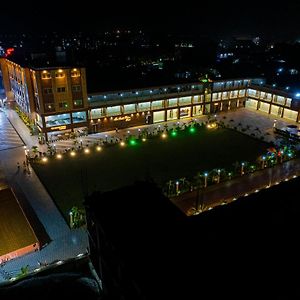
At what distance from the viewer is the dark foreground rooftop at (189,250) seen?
518 inches

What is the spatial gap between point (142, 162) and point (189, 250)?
23.9 meters

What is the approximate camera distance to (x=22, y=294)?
1792 cm

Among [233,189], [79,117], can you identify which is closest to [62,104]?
[79,117]

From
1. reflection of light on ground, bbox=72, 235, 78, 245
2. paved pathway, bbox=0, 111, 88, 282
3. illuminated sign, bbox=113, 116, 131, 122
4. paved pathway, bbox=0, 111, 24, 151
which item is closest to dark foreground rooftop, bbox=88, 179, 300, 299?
paved pathway, bbox=0, 111, 88, 282

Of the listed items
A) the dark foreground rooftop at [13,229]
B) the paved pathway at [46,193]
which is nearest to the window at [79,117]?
the paved pathway at [46,193]

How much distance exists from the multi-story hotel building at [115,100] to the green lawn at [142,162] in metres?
8.41

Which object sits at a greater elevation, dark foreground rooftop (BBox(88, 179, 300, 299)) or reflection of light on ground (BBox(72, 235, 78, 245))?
dark foreground rooftop (BBox(88, 179, 300, 299))

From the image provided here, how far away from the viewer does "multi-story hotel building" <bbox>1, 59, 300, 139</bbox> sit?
45.3 meters

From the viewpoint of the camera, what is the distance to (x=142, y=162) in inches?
1516

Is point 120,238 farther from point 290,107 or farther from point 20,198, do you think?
point 290,107

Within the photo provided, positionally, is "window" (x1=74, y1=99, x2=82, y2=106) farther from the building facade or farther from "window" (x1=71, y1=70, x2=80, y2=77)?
"window" (x1=71, y1=70, x2=80, y2=77)

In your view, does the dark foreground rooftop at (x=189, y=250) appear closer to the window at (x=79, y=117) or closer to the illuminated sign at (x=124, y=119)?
the window at (x=79, y=117)

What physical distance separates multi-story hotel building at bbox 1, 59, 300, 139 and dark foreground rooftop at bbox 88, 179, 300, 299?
30951mm

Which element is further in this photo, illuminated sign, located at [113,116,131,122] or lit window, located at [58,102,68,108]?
illuminated sign, located at [113,116,131,122]
